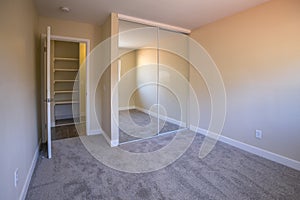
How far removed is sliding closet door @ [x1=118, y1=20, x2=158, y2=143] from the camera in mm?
3490

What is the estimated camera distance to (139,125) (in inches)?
166

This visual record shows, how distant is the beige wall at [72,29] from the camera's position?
3.34 m

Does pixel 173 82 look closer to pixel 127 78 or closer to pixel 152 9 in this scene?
pixel 127 78

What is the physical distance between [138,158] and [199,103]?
1995 mm

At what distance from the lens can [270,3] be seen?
2.60 m

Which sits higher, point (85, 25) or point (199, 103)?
point (85, 25)

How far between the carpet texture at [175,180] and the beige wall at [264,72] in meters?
0.44

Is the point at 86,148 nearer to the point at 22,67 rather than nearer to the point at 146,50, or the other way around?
the point at 22,67

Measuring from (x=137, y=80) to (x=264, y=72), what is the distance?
2342mm

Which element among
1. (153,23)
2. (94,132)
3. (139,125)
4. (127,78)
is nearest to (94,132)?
(94,132)

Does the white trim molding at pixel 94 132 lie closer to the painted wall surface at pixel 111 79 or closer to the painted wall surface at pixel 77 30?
the painted wall surface at pixel 77 30

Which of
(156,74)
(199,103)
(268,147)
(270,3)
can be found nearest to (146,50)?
(156,74)

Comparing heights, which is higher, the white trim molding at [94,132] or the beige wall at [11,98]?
the beige wall at [11,98]

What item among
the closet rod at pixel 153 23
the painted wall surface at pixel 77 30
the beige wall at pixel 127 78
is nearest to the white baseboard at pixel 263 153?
the beige wall at pixel 127 78
